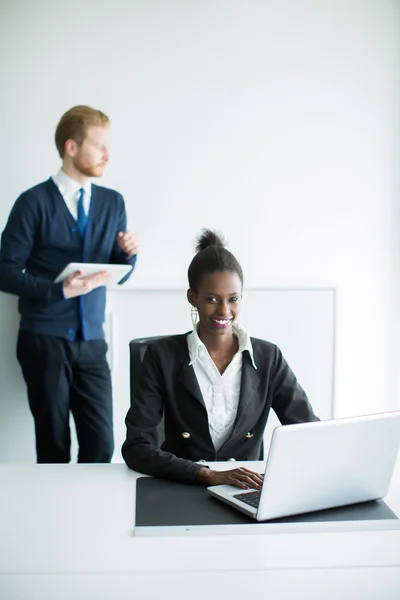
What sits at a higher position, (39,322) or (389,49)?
(389,49)

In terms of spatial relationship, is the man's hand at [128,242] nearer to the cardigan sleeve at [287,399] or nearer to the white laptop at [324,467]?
the cardigan sleeve at [287,399]

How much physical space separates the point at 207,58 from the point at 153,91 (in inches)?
10.6

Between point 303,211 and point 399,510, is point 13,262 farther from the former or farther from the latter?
point 399,510

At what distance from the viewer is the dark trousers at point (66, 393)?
2.68 metres

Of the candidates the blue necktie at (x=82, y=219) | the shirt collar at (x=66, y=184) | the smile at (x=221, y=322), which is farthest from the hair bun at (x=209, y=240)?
the shirt collar at (x=66, y=184)

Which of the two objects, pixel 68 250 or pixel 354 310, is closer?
pixel 68 250

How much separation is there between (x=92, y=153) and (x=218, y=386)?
136cm

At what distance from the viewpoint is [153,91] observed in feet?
9.81

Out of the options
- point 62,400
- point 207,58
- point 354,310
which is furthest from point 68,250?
point 354,310

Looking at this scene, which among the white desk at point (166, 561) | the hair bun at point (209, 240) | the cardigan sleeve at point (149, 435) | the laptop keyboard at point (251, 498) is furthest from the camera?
the hair bun at point (209, 240)

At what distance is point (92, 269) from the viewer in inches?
98.9

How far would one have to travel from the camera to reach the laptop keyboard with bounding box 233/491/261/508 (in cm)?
136

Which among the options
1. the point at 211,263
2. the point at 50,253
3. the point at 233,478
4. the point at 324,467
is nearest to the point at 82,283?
the point at 50,253

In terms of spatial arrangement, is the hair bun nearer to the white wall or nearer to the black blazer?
the black blazer
